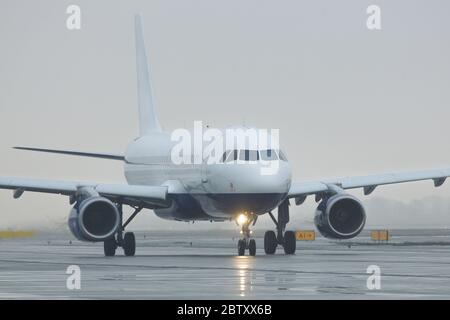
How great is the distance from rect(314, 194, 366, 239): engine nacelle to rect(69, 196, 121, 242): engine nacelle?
22.5 feet

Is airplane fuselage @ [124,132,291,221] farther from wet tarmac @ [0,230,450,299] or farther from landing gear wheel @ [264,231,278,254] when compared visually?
wet tarmac @ [0,230,450,299]

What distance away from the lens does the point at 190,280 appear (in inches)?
1081

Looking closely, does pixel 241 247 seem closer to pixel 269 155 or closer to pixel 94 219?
pixel 269 155

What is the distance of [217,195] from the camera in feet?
141

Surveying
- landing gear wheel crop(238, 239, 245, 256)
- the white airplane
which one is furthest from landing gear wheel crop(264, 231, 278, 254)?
landing gear wheel crop(238, 239, 245, 256)

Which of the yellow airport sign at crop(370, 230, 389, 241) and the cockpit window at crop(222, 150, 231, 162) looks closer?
the cockpit window at crop(222, 150, 231, 162)

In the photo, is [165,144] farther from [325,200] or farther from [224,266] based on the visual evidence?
[224,266]

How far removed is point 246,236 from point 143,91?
18790 mm

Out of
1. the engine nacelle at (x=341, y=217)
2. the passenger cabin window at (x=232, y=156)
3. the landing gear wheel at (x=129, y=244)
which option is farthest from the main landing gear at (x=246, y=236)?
the landing gear wheel at (x=129, y=244)

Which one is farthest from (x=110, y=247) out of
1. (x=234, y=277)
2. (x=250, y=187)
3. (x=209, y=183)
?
(x=234, y=277)

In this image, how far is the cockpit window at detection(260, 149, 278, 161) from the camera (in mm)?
41844

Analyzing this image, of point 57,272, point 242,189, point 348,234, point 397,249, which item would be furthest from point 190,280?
point 397,249

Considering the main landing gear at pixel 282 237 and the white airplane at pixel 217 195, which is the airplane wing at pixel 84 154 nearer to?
the white airplane at pixel 217 195
